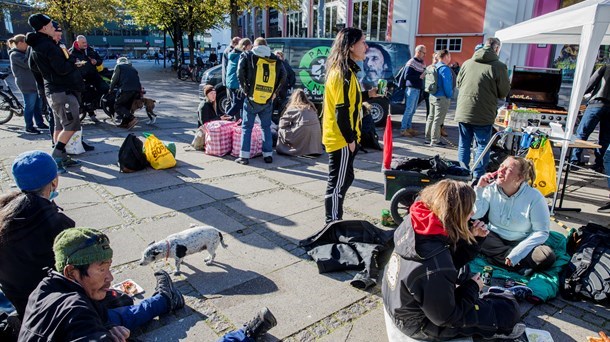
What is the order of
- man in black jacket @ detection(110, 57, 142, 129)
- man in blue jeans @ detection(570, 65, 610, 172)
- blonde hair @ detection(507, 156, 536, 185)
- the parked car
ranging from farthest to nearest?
1. the parked car
2. man in black jacket @ detection(110, 57, 142, 129)
3. man in blue jeans @ detection(570, 65, 610, 172)
4. blonde hair @ detection(507, 156, 536, 185)

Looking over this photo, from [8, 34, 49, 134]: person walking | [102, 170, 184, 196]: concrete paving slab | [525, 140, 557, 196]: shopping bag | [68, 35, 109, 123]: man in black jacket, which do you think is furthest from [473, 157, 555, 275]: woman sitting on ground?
[68, 35, 109, 123]: man in black jacket

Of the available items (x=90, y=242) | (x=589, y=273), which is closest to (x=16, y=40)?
(x=90, y=242)

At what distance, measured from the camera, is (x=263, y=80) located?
246 inches

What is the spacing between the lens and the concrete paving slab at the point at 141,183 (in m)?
5.42

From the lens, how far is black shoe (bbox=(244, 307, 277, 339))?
259 cm

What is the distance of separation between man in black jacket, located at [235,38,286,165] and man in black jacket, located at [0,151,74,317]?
13.6ft

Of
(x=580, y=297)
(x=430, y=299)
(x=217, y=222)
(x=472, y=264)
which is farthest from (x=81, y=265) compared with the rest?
(x=580, y=297)

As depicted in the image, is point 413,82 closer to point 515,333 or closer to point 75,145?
point 75,145

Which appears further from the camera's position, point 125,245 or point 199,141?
point 199,141

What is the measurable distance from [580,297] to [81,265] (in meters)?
3.39

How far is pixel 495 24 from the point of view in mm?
16672

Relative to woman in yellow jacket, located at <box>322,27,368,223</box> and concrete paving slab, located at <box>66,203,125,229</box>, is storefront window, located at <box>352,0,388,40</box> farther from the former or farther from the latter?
concrete paving slab, located at <box>66,203,125,229</box>

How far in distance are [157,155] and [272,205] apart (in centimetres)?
226

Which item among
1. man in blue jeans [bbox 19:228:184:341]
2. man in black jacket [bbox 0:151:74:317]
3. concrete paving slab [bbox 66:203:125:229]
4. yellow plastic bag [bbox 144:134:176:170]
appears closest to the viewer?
man in blue jeans [bbox 19:228:184:341]
